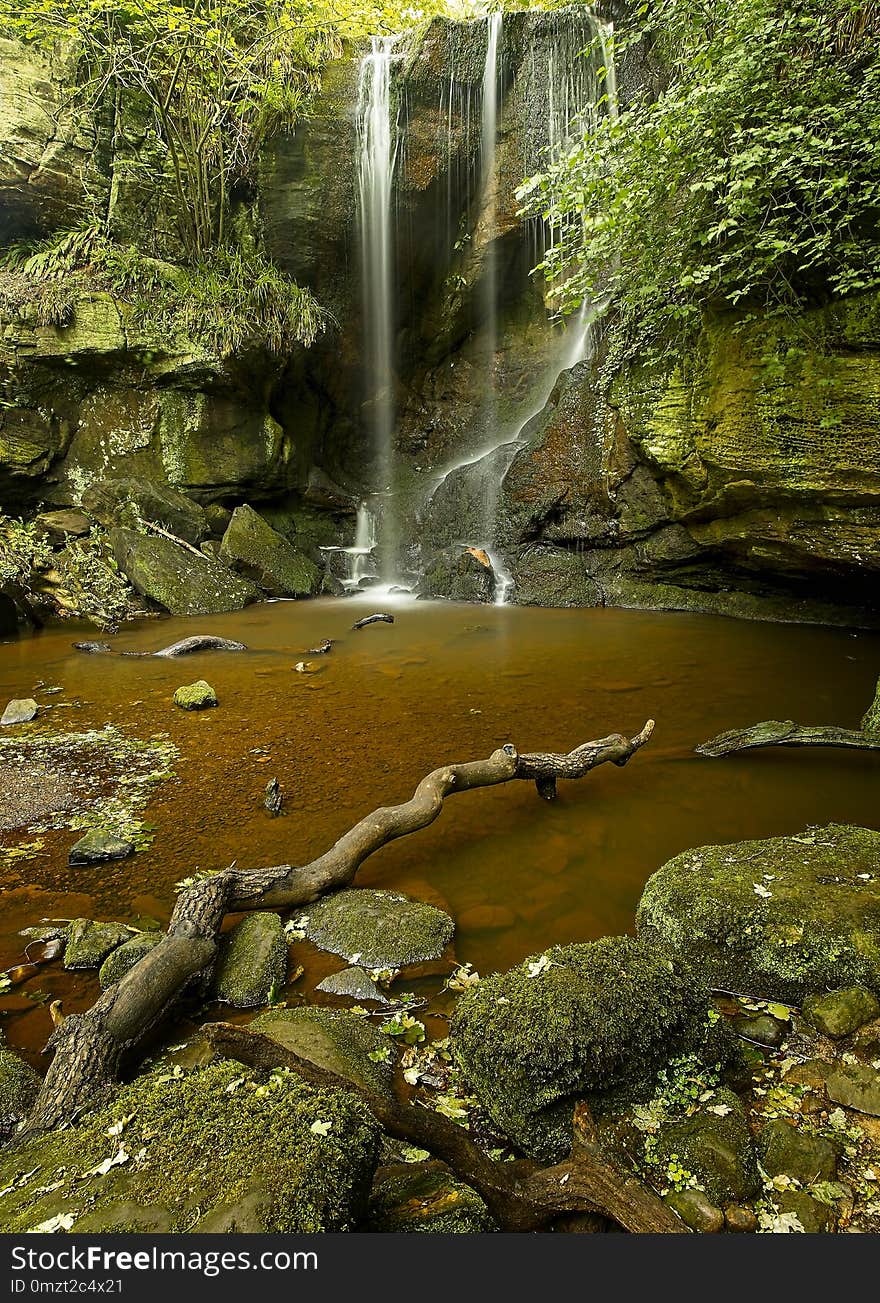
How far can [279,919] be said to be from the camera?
2584mm

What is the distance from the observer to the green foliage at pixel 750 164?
16.0ft

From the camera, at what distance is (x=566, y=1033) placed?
5.55 ft

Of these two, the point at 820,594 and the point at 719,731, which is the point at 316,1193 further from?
the point at 820,594

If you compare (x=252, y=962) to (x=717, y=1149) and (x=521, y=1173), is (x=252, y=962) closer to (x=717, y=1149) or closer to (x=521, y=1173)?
(x=521, y=1173)

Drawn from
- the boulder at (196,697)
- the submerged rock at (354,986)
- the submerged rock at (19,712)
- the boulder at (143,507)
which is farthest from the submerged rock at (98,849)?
the boulder at (143,507)

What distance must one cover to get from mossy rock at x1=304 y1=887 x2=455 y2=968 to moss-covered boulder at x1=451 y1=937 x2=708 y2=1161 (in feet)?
1.82

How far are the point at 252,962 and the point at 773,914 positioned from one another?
206 centimetres

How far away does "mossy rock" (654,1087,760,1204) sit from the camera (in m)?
1.39

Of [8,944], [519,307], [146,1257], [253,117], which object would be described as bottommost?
[8,944]

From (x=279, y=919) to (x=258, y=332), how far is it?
12853 millimetres

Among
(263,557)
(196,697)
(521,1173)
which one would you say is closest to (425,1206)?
(521,1173)

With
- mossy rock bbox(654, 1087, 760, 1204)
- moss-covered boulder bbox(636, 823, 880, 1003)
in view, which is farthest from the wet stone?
moss-covered boulder bbox(636, 823, 880, 1003)

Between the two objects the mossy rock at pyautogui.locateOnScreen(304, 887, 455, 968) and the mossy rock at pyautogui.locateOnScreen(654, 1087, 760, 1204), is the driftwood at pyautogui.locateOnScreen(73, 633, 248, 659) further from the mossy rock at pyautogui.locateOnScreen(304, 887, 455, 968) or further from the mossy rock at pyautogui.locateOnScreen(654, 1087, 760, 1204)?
the mossy rock at pyautogui.locateOnScreen(654, 1087, 760, 1204)

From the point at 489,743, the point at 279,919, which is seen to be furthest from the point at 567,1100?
the point at 489,743
